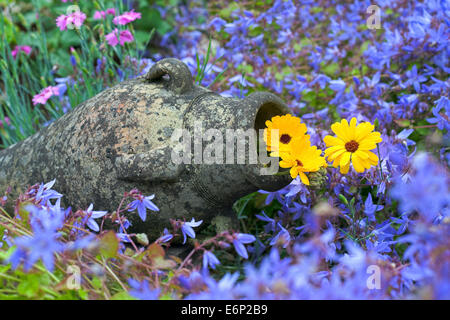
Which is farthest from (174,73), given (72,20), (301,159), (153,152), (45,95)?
(45,95)

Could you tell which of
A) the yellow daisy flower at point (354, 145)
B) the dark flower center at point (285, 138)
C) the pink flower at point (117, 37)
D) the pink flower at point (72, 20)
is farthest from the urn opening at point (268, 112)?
the pink flower at point (72, 20)

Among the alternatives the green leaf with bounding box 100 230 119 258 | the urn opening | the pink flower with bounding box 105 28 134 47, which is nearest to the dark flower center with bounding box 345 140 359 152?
the urn opening

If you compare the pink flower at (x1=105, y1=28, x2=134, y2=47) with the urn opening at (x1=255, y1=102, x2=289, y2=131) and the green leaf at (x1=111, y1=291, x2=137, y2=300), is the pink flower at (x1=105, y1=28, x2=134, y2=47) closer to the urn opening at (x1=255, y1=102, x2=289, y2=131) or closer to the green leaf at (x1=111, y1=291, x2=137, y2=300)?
the urn opening at (x1=255, y1=102, x2=289, y2=131)

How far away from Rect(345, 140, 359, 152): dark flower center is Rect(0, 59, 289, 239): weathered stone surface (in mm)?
220

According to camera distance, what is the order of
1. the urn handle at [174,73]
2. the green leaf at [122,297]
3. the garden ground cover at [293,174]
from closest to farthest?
the garden ground cover at [293,174] → the green leaf at [122,297] → the urn handle at [174,73]

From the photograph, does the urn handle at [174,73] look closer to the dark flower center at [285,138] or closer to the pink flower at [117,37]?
the dark flower center at [285,138]

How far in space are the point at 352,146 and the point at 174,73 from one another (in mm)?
644

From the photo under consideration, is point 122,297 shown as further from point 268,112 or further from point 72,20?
point 72,20

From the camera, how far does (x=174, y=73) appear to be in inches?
63.6

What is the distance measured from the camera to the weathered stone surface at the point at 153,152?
1.50 metres

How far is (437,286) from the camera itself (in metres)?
0.77

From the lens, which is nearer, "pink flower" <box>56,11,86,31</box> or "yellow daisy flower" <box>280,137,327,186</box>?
"yellow daisy flower" <box>280,137,327,186</box>

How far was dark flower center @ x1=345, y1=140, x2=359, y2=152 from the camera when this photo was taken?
146cm
